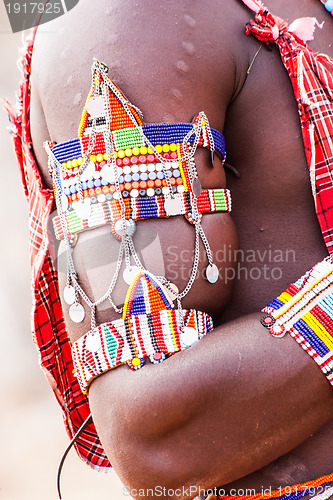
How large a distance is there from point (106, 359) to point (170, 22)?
667mm

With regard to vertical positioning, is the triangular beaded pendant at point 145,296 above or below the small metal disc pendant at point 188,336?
above

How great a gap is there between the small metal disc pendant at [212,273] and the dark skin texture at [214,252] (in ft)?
0.05

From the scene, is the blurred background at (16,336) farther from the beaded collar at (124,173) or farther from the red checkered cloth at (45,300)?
the beaded collar at (124,173)

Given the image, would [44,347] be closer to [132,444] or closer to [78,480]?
[132,444]

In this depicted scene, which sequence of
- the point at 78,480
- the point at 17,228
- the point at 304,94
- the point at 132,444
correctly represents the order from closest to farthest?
the point at 132,444 → the point at 304,94 → the point at 78,480 → the point at 17,228

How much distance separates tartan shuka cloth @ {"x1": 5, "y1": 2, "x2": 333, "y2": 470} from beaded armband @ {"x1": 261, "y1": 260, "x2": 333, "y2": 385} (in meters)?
0.11

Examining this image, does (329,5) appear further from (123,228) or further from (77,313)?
(77,313)

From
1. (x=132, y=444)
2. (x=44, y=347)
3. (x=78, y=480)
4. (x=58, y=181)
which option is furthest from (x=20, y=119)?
(x=78, y=480)

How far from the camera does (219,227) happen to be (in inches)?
46.8

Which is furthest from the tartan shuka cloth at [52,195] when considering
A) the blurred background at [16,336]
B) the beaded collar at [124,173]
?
the blurred background at [16,336]

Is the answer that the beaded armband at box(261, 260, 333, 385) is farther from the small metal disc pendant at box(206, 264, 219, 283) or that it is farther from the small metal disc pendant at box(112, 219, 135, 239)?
the small metal disc pendant at box(112, 219, 135, 239)

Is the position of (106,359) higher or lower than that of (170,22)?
lower

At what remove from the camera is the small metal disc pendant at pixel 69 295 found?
1174 millimetres

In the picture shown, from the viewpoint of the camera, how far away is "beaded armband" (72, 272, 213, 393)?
1.12 m
